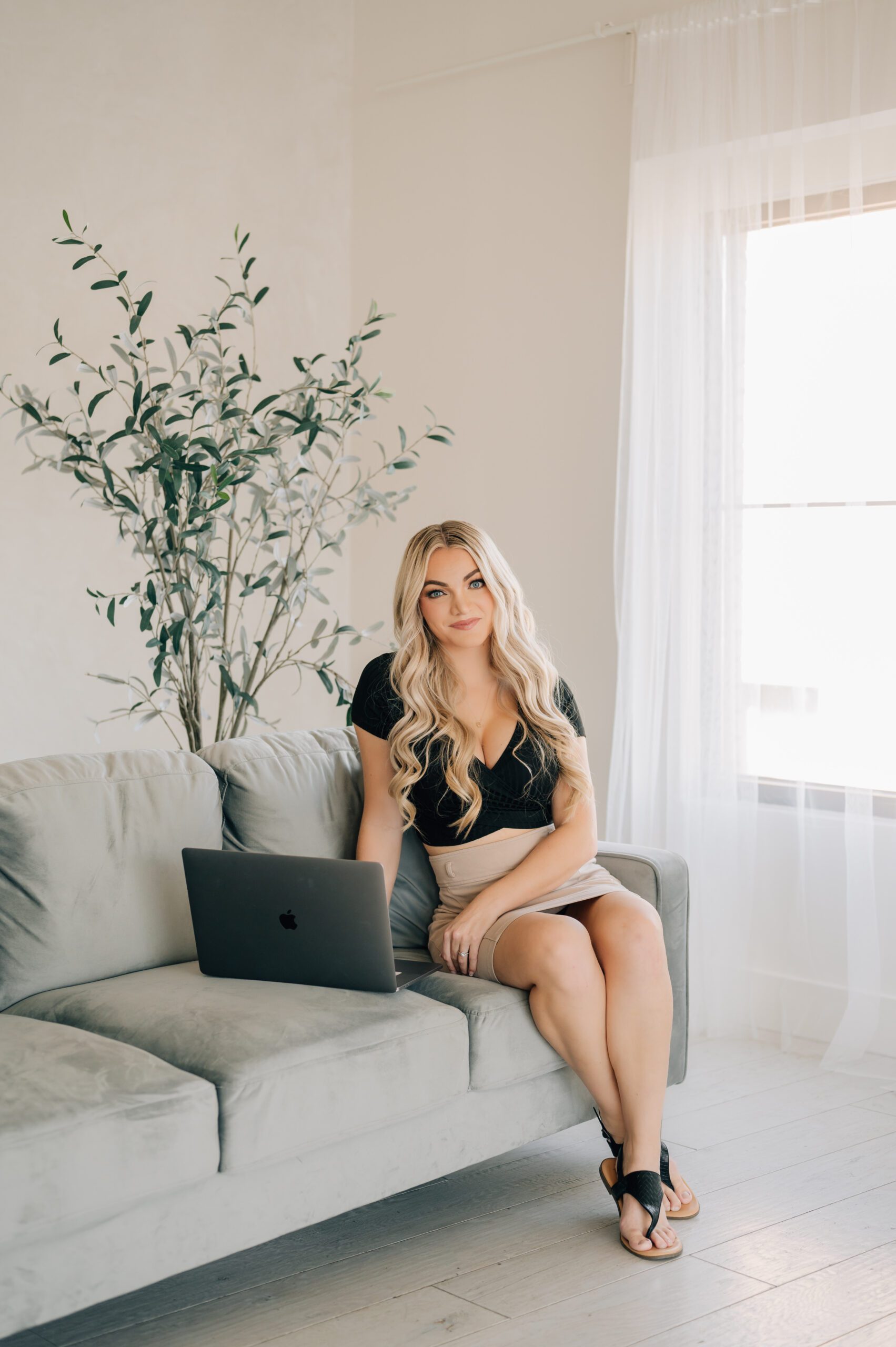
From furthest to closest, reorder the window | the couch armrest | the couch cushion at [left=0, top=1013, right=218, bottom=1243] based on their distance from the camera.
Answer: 1. the window
2. the couch armrest
3. the couch cushion at [left=0, top=1013, right=218, bottom=1243]

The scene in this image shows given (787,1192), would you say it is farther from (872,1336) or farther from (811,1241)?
(872,1336)

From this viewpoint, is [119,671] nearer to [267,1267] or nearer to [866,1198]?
[267,1267]

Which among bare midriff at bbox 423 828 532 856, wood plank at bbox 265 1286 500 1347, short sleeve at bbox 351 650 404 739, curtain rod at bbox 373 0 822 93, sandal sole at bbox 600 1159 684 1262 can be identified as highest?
curtain rod at bbox 373 0 822 93

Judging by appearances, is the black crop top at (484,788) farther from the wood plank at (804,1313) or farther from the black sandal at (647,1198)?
the wood plank at (804,1313)

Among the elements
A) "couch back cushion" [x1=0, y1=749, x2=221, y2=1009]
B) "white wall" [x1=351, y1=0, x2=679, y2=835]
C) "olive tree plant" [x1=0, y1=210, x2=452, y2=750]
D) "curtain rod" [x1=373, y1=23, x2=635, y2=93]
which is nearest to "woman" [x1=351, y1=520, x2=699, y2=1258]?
"couch back cushion" [x1=0, y1=749, x2=221, y2=1009]

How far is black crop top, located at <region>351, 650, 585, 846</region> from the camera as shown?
2.63 metres

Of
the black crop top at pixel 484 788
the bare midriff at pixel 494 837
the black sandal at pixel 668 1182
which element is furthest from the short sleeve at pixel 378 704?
the black sandal at pixel 668 1182

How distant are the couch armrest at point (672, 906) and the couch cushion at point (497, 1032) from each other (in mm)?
394

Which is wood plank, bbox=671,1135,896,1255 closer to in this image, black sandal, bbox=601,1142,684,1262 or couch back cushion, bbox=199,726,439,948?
black sandal, bbox=601,1142,684,1262

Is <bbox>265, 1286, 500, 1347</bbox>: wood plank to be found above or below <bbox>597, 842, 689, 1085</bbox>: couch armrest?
below

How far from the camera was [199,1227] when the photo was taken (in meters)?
1.92

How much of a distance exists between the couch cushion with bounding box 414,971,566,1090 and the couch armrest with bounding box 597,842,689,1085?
1.29 feet

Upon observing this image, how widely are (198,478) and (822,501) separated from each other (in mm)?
1660

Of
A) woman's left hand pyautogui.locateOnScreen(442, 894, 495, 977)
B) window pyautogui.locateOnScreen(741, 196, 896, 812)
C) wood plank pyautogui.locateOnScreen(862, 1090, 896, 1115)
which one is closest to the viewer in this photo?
woman's left hand pyautogui.locateOnScreen(442, 894, 495, 977)
